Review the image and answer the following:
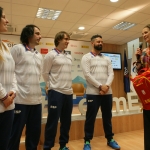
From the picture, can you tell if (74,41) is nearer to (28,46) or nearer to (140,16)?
Answer: (140,16)

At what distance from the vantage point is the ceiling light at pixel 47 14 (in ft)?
13.8

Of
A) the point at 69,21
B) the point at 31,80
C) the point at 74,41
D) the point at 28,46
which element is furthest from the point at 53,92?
the point at 74,41

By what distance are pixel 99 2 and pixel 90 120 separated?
2791 millimetres

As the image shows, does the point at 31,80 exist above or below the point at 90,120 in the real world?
above

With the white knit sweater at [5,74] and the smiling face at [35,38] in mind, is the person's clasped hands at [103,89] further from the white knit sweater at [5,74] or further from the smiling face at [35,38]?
the white knit sweater at [5,74]

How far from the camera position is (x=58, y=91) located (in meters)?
1.95

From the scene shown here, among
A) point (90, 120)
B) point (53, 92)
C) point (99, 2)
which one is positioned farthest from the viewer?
point (99, 2)

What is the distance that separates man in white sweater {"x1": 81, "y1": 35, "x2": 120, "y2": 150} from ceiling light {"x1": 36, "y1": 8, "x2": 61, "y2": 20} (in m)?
2.33

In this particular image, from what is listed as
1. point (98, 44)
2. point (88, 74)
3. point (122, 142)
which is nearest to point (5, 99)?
point (88, 74)

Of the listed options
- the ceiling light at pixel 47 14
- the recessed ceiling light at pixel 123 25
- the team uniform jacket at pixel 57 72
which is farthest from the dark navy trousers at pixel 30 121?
the recessed ceiling light at pixel 123 25

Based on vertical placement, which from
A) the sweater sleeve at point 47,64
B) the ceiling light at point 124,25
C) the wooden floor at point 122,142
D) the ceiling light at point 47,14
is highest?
the ceiling light at point 47,14

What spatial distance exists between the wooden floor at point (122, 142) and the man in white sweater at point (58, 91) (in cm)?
41

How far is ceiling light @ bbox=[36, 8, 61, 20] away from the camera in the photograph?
4.22 m

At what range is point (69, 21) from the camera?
486 centimetres
